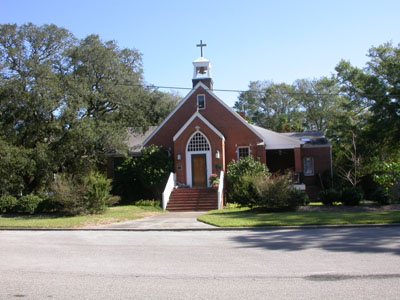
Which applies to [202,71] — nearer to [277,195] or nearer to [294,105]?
[277,195]

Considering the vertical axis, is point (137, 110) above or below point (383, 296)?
above

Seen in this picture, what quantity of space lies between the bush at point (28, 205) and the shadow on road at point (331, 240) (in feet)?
40.5

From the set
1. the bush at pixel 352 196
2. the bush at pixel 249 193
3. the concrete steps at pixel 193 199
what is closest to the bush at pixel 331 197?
the bush at pixel 352 196

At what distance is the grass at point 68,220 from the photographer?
16.3m

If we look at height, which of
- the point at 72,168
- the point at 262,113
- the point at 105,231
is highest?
the point at 262,113

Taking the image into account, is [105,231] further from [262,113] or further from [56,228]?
[262,113]

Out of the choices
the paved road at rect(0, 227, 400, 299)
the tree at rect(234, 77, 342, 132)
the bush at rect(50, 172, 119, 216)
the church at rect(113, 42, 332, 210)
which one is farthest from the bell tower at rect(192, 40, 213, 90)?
the tree at rect(234, 77, 342, 132)

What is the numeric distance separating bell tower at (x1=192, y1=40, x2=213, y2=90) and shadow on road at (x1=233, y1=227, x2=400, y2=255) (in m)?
16.8

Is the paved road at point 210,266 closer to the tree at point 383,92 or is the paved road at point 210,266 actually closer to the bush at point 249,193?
the bush at point 249,193

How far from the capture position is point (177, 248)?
1032 cm

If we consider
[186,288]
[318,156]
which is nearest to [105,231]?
[186,288]

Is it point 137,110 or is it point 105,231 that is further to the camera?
point 137,110

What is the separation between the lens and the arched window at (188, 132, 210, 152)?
25.6 metres

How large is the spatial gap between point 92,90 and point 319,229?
57.4 ft
